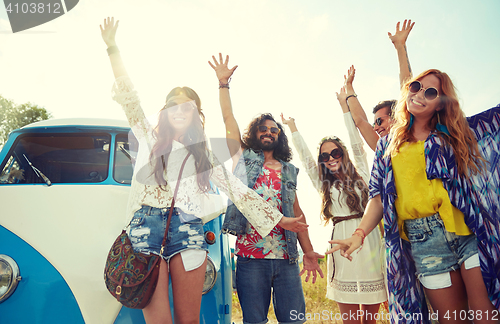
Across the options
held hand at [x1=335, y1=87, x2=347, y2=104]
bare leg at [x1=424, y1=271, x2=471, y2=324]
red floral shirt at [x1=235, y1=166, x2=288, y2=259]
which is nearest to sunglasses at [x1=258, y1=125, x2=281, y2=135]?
red floral shirt at [x1=235, y1=166, x2=288, y2=259]

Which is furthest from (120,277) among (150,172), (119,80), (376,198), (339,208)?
(339,208)

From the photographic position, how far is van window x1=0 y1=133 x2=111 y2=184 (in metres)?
2.67

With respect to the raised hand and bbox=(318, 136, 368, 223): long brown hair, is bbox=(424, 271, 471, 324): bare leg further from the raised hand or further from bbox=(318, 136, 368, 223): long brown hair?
the raised hand

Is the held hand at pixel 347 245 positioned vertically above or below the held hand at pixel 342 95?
below

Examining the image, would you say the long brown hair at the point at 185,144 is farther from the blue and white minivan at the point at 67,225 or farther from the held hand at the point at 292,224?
the blue and white minivan at the point at 67,225

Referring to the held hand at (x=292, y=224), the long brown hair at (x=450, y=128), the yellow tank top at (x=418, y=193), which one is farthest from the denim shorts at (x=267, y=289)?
the long brown hair at (x=450, y=128)

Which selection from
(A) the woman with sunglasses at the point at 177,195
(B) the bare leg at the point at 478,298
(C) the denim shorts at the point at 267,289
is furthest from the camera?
(C) the denim shorts at the point at 267,289

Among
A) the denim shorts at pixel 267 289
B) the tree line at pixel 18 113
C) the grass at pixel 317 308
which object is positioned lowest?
the grass at pixel 317 308

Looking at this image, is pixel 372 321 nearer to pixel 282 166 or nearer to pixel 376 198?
pixel 376 198

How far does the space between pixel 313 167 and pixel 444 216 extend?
163cm

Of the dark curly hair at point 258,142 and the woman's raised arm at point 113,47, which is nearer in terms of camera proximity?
the woman's raised arm at point 113,47

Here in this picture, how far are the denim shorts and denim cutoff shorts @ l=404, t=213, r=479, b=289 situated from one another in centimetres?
102

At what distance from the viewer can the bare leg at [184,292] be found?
176 cm

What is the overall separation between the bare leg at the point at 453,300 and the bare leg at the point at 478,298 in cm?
4
